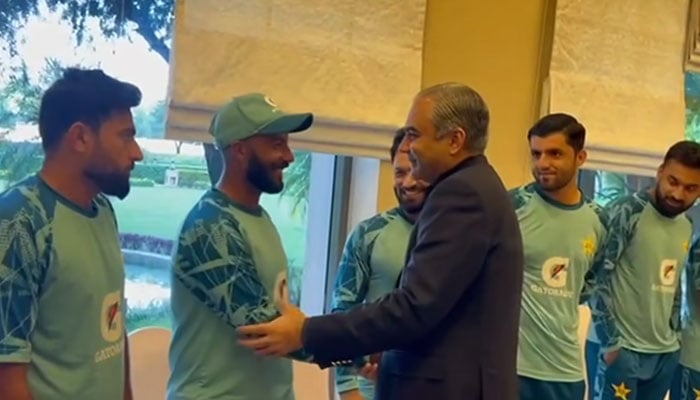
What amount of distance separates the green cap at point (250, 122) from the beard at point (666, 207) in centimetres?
158

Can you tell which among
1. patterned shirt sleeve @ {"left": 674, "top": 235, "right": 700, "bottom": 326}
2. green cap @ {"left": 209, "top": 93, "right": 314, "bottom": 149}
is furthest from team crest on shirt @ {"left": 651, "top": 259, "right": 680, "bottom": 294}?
green cap @ {"left": 209, "top": 93, "right": 314, "bottom": 149}

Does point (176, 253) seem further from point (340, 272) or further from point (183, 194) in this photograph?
point (183, 194)

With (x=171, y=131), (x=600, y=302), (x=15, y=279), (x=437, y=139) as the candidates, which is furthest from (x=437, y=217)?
(x=600, y=302)

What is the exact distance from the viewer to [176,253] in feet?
6.20

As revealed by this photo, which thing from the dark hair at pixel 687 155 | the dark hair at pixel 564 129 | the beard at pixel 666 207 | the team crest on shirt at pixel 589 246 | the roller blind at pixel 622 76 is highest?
the roller blind at pixel 622 76

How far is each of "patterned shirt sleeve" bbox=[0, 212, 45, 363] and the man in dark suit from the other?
18.2 inches

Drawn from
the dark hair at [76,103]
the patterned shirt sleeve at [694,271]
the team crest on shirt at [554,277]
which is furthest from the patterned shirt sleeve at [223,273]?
the patterned shirt sleeve at [694,271]

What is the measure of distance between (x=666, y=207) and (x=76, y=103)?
2150mm

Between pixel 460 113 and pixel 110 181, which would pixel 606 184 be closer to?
pixel 460 113

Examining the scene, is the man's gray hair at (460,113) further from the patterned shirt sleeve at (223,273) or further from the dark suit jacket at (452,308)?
the patterned shirt sleeve at (223,273)

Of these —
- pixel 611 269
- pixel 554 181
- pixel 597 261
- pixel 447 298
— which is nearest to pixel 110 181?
pixel 447 298

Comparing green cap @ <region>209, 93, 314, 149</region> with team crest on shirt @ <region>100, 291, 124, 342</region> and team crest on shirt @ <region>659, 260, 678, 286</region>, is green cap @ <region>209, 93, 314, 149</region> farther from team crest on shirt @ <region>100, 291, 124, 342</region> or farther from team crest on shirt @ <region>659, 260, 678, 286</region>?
team crest on shirt @ <region>659, 260, 678, 286</region>

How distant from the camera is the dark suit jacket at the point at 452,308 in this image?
5.63ft

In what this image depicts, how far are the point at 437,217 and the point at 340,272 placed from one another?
2.39 ft
